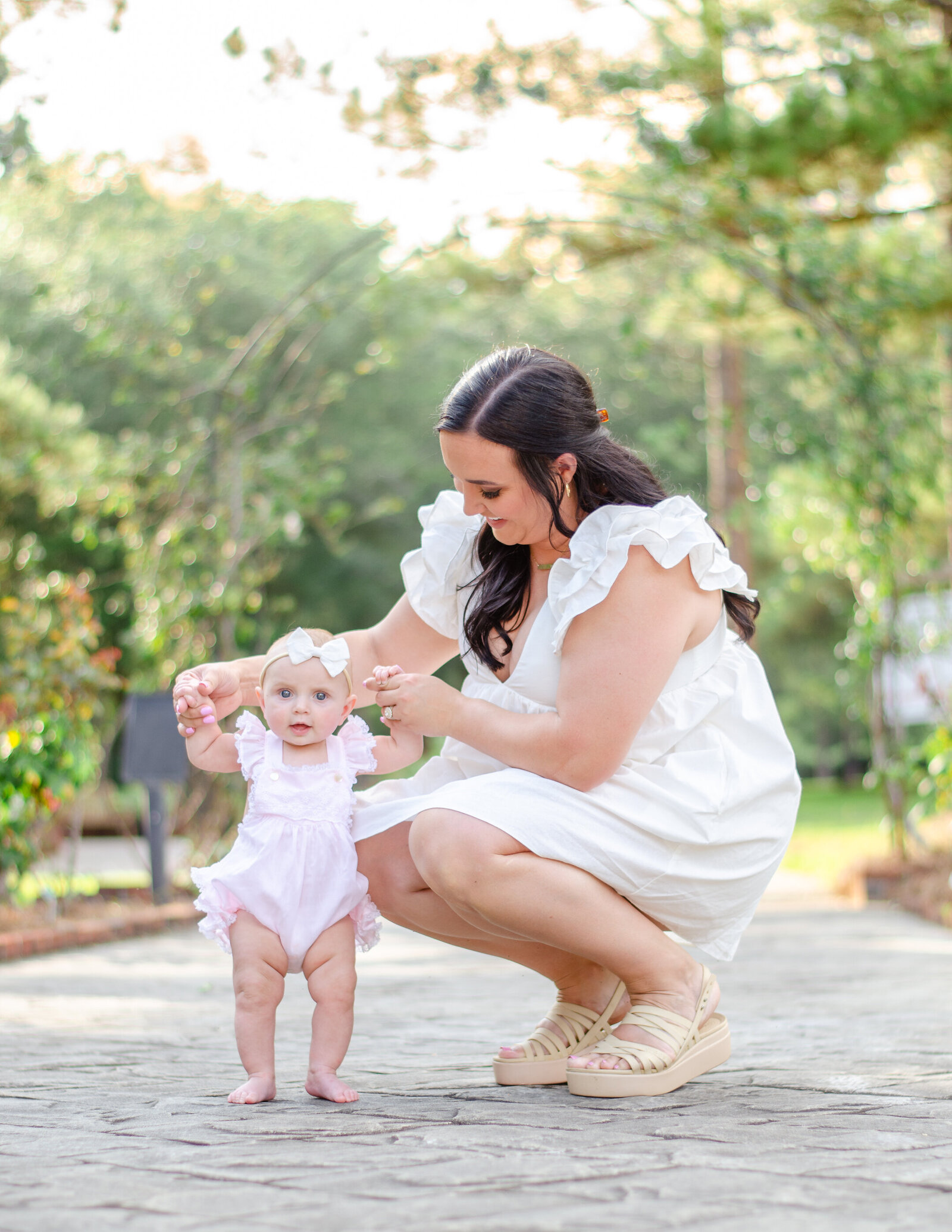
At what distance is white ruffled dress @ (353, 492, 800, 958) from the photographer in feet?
7.16

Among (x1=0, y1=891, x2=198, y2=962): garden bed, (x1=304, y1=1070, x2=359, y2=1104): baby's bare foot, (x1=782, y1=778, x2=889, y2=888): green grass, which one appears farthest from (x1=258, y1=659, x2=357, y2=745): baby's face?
(x1=782, y1=778, x2=889, y2=888): green grass

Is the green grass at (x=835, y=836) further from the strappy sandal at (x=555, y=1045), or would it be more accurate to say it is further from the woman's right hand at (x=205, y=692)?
the woman's right hand at (x=205, y=692)

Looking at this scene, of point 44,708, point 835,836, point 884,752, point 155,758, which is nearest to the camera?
point 44,708

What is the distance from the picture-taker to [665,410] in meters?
19.3

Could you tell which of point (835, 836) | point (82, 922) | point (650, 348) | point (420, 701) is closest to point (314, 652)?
point (420, 701)

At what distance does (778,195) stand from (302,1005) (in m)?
Answer: 6.14

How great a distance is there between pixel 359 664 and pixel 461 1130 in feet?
3.25

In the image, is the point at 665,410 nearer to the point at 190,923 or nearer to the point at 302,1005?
the point at 190,923

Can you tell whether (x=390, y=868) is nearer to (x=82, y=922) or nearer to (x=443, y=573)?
(x=443, y=573)

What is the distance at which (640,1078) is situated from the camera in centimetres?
210

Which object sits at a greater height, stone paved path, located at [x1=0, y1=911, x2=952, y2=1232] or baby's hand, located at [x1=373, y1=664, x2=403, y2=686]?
baby's hand, located at [x1=373, y1=664, x2=403, y2=686]

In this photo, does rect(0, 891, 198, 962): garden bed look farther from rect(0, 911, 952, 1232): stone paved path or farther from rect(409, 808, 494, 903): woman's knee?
rect(409, 808, 494, 903): woman's knee

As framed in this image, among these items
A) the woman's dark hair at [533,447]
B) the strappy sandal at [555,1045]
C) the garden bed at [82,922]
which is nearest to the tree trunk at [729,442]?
the garden bed at [82,922]

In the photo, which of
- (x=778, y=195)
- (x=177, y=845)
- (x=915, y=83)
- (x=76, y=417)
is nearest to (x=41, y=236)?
(x=76, y=417)
